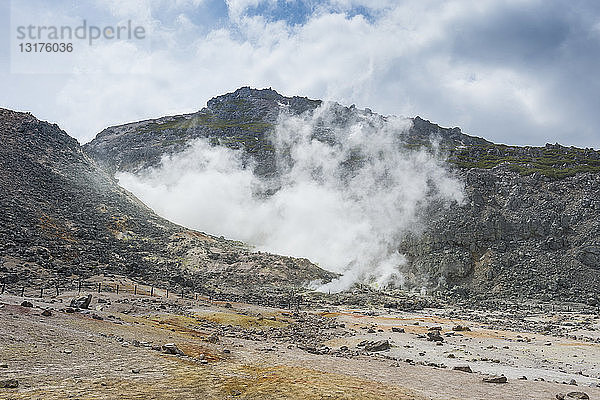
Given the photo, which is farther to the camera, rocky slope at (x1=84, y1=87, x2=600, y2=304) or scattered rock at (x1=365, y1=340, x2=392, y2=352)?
rocky slope at (x1=84, y1=87, x2=600, y2=304)

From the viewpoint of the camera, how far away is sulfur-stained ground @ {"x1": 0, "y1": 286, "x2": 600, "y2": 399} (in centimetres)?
1392

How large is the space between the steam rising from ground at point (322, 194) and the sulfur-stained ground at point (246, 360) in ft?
121

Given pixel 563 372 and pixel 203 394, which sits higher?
pixel 203 394

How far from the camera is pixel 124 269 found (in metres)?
59.2

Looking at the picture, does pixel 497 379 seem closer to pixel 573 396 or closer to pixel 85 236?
pixel 573 396

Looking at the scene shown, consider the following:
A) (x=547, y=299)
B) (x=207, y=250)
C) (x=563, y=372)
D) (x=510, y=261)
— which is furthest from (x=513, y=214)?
(x=563, y=372)

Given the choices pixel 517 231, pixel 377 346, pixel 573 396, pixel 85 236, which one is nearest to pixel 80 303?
pixel 377 346

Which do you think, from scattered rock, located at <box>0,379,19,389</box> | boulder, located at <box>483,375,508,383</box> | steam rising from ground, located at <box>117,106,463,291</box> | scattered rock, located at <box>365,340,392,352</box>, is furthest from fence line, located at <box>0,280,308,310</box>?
boulder, located at <box>483,375,508,383</box>

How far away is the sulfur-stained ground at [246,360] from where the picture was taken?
1392cm

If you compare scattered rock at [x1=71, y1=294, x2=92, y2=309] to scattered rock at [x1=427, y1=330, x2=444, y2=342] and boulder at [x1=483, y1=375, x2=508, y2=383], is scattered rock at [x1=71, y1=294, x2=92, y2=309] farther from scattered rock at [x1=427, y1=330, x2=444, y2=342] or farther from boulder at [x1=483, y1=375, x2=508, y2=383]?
boulder at [x1=483, y1=375, x2=508, y2=383]

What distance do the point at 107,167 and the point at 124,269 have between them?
318ft

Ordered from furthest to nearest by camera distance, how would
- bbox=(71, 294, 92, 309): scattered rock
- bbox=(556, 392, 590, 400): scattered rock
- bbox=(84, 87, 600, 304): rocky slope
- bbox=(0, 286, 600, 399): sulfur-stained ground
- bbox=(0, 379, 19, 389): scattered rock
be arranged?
bbox=(84, 87, 600, 304): rocky slope, bbox=(71, 294, 92, 309): scattered rock, bbox=(556, 392, 590, 400): scattered rock, bbox=(0, 286, 600, 399): sulfur-stained ground, bbox=(0, 379, 19, 389): scattered rock

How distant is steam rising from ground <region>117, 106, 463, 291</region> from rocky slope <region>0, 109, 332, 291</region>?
13.4 metres

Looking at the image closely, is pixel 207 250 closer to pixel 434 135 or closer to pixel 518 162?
pixel 518 162
